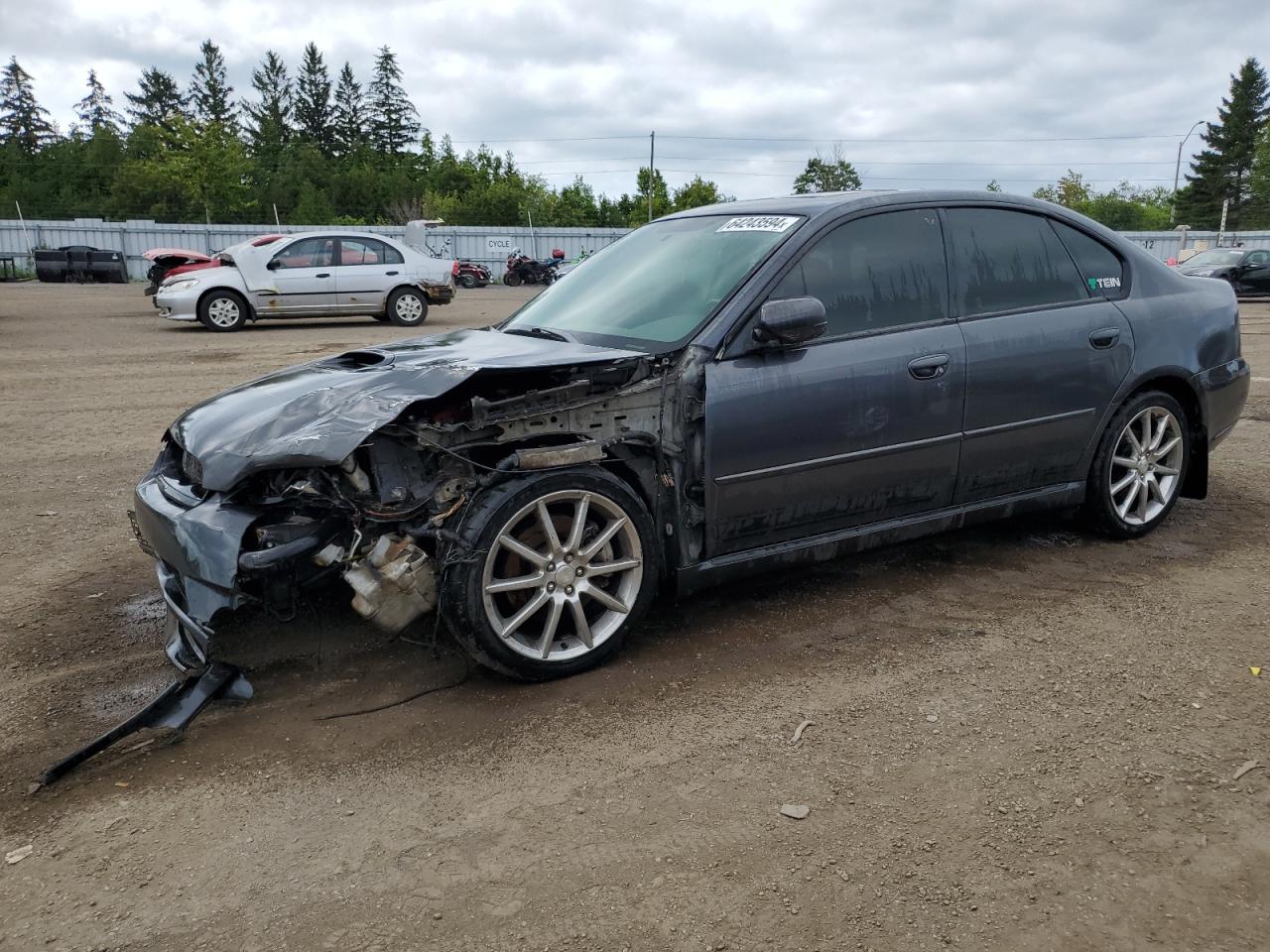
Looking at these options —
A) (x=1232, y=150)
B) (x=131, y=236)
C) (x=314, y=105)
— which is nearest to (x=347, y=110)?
(x=314, y=105)

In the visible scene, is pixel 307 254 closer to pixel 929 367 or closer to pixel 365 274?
pixel 365 274

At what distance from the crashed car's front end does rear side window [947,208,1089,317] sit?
167cm

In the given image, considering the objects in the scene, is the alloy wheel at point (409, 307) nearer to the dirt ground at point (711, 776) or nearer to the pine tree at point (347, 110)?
the dirt ground at point (711, 776)

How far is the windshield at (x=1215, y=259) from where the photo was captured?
78.5 feet

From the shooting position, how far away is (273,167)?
255 feet

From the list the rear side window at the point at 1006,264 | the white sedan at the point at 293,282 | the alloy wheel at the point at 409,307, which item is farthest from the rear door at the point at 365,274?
the rear side window at the point at 1006,264

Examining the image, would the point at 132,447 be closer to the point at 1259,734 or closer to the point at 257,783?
the point at 257,783

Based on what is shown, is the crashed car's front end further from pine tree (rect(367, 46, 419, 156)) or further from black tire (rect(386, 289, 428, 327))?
pine tree (rect(367, 46, 419, 156))

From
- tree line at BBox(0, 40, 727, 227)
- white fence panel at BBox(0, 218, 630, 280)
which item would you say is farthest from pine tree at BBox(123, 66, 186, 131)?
white fence panel at BBox(0, 218, 630, 280)

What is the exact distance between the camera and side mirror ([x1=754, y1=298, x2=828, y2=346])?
11.6 feet

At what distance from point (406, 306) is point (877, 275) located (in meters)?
13.9

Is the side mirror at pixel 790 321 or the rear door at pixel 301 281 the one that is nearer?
the side mirror at pixel 790 321

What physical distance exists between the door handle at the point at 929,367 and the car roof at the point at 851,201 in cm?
69

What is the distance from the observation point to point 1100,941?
2.13 metres
